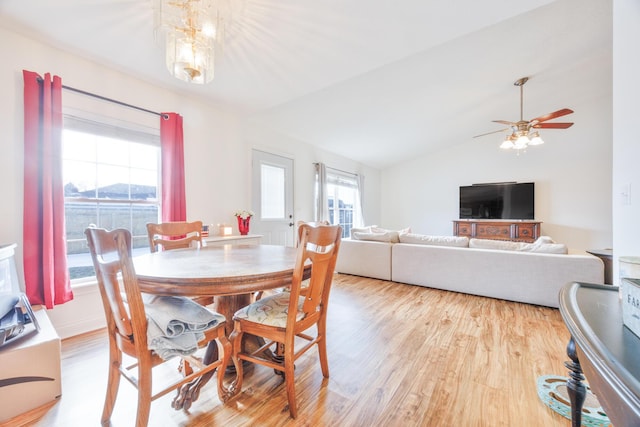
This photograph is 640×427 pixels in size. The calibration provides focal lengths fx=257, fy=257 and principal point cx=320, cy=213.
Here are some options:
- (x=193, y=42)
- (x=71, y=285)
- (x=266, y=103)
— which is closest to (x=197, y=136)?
(x=266, y=103)

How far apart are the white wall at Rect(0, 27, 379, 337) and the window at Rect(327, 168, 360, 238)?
3.23ft

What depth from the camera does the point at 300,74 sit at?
9.05 feet

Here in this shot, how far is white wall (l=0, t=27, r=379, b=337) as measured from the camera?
1.92 m

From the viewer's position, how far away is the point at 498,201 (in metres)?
5.81

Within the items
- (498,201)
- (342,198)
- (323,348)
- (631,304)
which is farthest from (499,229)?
(631,304)

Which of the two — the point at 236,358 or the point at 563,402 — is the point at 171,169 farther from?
the point at 563,402

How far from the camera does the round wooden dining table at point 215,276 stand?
3.76 feet

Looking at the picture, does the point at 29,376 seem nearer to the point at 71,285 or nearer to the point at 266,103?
the point at 71,285

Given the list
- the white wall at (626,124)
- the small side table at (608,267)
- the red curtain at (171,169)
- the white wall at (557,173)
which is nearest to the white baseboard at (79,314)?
the red curtain at (171,169)

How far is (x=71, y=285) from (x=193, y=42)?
2.22 meters

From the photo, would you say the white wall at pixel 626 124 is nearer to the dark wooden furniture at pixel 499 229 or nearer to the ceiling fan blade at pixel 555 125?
the ceiling fan blade at pixel 555 125

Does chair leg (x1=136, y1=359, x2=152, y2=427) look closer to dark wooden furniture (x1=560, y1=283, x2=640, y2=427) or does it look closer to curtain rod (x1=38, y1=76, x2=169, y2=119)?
dark wooden furniture (x1=560, y1=283, x2=640, y2=427)

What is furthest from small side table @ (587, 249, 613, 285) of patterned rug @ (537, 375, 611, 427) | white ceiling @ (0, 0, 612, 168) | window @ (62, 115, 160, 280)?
window @ (62, 115, 160, 280)

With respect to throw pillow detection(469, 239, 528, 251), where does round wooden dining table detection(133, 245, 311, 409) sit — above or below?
above
